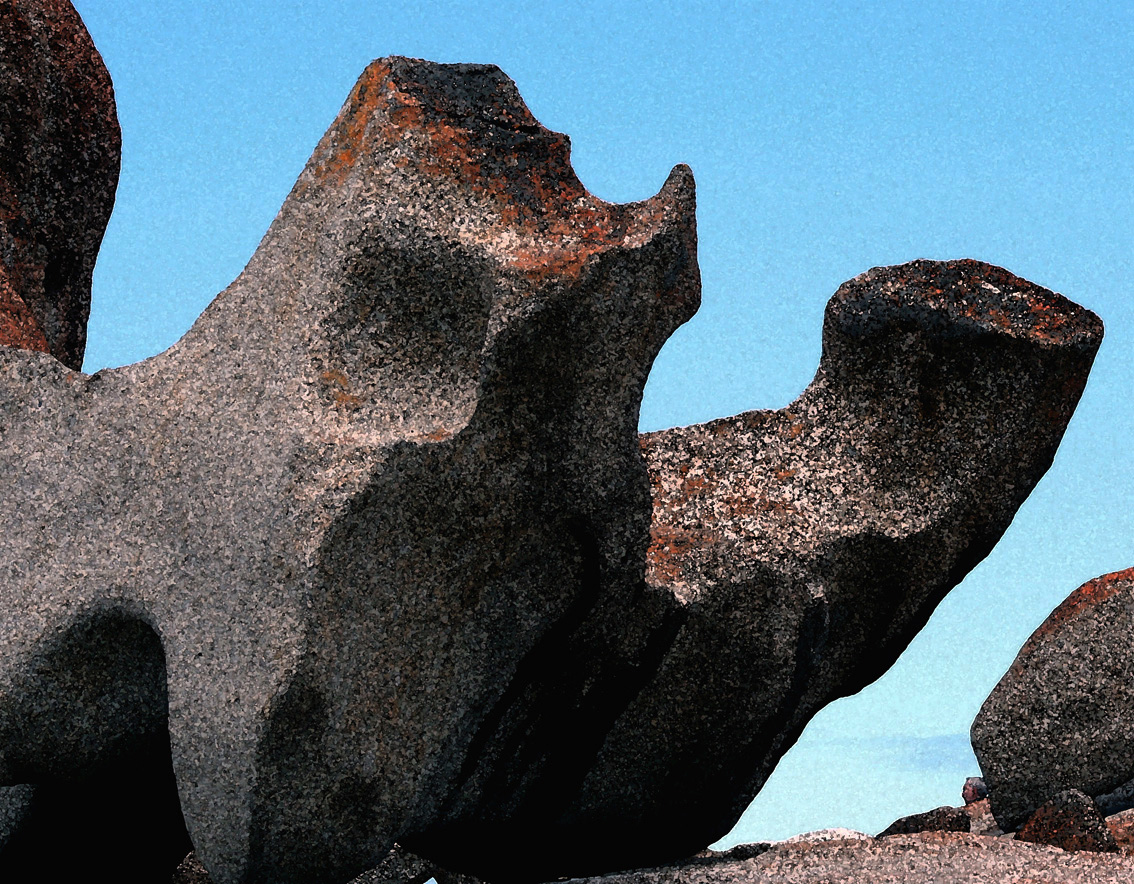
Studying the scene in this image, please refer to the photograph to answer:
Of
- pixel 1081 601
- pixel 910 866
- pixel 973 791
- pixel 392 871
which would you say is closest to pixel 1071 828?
pixel 910 866

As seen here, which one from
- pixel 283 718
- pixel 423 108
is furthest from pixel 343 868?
pixel 423 108

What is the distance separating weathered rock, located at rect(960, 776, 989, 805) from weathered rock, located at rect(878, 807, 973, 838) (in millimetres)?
4876

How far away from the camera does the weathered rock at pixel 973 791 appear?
46.4ft

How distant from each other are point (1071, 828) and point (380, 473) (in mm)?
4353

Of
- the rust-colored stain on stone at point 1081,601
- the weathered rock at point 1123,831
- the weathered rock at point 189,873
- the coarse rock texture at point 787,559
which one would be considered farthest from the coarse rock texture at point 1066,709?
the weathered rock at point 189,873

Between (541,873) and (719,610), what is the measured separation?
173 centimetres

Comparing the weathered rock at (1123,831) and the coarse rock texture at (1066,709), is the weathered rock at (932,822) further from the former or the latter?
the coarse rock texture at (1066,709)

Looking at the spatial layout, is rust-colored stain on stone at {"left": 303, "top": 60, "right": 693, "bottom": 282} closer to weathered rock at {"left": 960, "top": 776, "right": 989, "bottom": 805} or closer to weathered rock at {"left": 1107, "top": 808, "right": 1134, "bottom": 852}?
weathered rock at {"left": 1107, "top": 808, "right": 1134, "bottom": 852}

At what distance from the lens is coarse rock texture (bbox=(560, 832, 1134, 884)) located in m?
6.91

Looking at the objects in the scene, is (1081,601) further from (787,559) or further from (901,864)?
(901,864)

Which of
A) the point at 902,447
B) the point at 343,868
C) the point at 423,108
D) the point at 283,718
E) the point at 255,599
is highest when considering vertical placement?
the point at 423,108

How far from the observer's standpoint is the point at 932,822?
918cm

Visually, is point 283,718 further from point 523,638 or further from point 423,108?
point 423,108

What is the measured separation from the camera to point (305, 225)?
6793 millimetres
